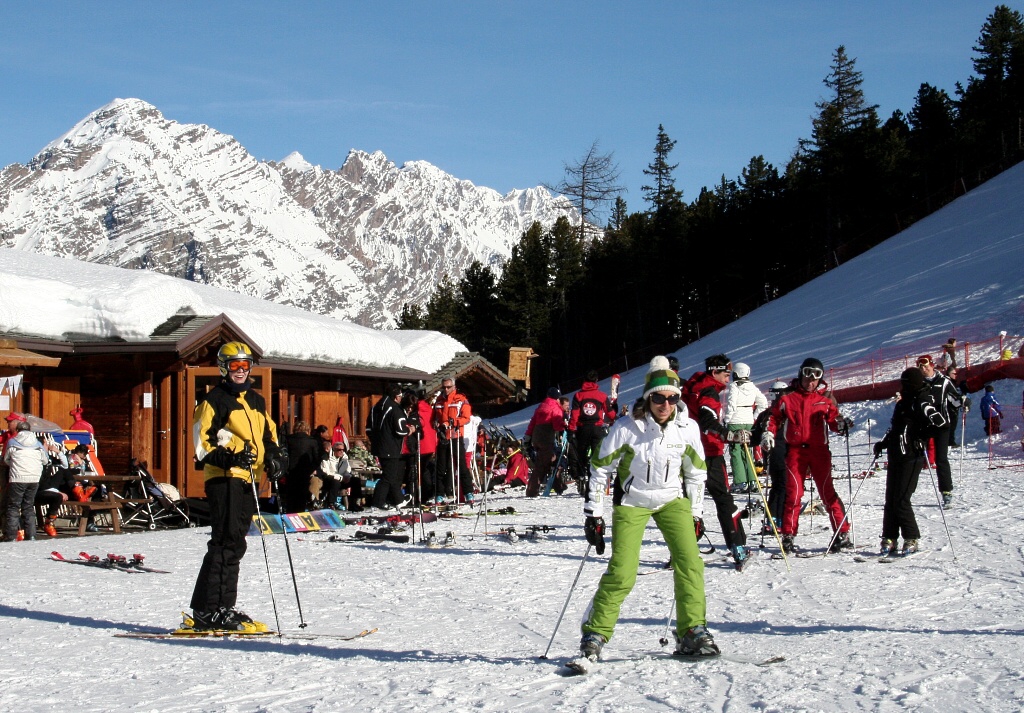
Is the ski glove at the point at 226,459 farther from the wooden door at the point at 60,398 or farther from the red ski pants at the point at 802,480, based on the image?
the wooden door at the point at 60,398

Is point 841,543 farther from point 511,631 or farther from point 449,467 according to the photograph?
point 449,467

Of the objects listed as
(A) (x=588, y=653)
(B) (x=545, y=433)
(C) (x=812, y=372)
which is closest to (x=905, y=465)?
(C) (x=812, y=372)

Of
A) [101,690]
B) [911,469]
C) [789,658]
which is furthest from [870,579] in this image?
[101,690]

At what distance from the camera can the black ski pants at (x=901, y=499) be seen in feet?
28.7

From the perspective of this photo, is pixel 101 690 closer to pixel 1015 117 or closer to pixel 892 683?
pixel 892 683

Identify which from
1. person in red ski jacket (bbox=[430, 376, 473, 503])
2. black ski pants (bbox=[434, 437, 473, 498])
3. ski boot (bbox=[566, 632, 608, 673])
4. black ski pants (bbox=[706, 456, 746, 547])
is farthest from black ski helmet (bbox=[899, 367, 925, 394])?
black ski pants (bbox=[434, 437, 473, 498])

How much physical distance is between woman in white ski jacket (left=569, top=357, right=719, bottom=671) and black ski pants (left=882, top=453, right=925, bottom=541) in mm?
3840

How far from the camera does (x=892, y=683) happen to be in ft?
15.6

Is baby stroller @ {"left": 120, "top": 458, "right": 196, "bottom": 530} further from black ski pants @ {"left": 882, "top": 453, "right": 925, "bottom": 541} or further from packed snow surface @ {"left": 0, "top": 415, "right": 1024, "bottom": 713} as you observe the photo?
black ski pants @ {"left": 882, "top": 453, "right": 925, "bottom": 541}

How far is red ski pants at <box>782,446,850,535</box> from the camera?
28.9 ft

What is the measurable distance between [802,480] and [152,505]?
882cm

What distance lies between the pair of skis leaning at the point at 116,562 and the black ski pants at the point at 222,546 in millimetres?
2827

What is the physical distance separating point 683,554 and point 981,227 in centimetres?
4370

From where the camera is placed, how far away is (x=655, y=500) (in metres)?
5.45
